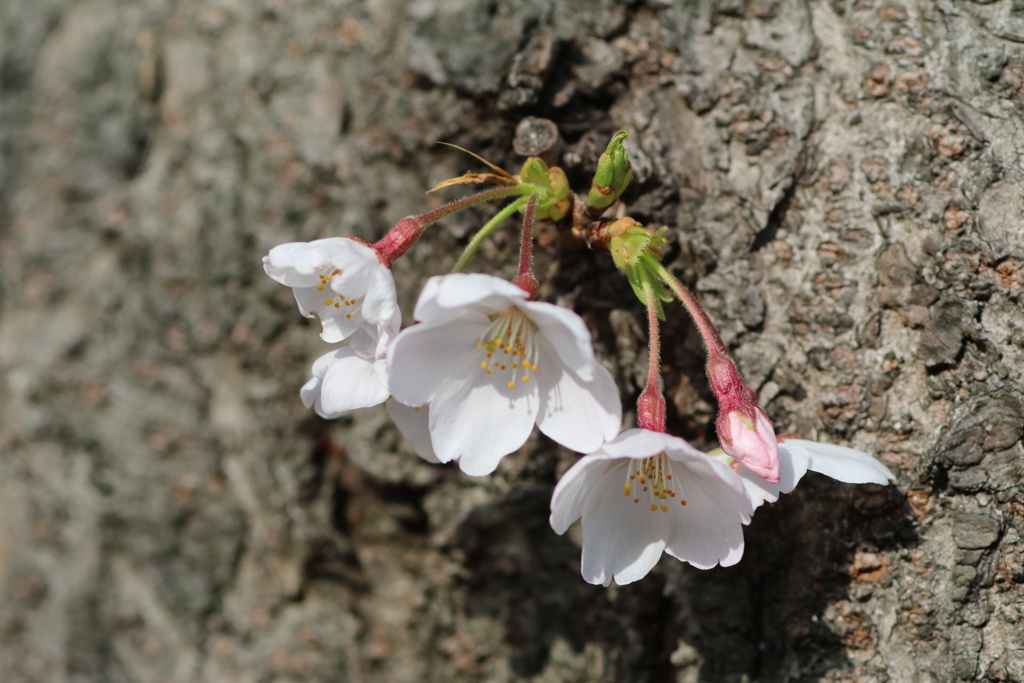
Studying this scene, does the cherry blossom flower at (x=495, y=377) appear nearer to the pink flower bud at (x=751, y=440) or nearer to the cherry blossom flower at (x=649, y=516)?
the cherry blossom flower at (x=649, y=516)

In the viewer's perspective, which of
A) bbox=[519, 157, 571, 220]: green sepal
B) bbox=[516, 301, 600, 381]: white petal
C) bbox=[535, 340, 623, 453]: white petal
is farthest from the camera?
bbox=[519, 157, 571, 220]: green sepal

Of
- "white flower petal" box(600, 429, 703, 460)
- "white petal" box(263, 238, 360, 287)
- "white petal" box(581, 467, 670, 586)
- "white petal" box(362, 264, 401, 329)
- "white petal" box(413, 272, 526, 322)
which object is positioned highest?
"white petal" box(413, 272, 526, 322)

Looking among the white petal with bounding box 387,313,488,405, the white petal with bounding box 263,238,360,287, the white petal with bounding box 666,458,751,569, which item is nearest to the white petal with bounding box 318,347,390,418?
the white petal with bounding box 387,313,488,405

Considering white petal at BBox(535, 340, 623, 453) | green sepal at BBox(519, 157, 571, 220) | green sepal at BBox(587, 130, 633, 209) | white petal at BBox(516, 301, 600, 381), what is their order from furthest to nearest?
green sepal at BBox(519, 157, 571, 220) < green sepal at BBox(587, 130, 633, 209) < white petal at BBox(535, 340, 623, 453) < white petal at BBox(516, 301, 600, 381)

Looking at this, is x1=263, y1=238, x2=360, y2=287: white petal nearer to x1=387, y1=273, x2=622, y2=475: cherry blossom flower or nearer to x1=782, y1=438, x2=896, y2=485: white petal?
x1=387, y1=273, x2=622, y2=475: cherry blossom flower

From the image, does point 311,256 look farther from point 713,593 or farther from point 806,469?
point 713,593

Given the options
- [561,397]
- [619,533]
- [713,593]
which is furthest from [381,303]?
[713,593]

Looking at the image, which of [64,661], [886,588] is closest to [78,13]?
[64,661]
